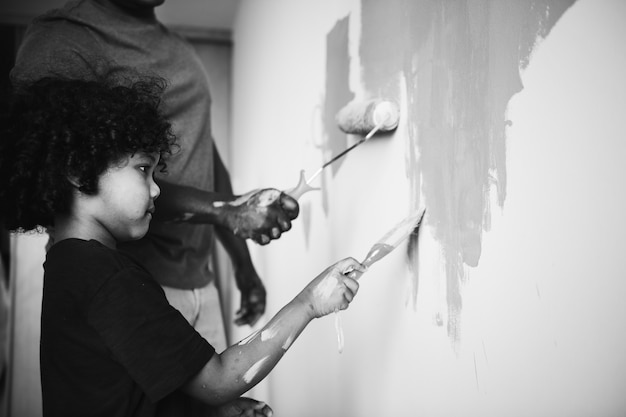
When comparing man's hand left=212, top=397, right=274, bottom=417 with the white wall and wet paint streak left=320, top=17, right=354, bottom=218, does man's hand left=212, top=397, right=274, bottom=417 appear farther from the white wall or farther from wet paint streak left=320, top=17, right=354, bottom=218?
wet paint streak left=320, top=17, right=354, bottom=218

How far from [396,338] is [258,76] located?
1.63 metres

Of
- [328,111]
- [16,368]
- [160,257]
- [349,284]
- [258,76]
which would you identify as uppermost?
[258,76]

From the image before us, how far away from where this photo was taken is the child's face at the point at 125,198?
2.64ft

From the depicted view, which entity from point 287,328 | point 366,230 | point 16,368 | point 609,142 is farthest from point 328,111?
point 16,368

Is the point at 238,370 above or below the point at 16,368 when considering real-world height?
above

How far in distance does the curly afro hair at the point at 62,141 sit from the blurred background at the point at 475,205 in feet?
1.40

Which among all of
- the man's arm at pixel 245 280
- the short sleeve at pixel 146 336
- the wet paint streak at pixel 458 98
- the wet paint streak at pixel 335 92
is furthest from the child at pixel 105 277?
the man's arm at pixel 245 280

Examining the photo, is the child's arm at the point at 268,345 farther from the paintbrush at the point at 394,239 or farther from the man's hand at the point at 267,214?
the man's hand at the point at 267,214

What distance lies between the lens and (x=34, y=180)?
32.4 inches

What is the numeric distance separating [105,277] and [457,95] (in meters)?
0.53

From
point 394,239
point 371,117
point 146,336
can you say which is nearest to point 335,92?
point 371,117

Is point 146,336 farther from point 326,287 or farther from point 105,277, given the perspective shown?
point 326,287

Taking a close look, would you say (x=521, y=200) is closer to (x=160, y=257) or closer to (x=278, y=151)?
(x=160, y=257)

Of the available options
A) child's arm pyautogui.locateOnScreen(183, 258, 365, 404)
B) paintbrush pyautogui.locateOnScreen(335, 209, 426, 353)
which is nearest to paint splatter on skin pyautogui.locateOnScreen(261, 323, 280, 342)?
child's arm pyautogui.locateOnScreen(183, 258, 365, 404)
